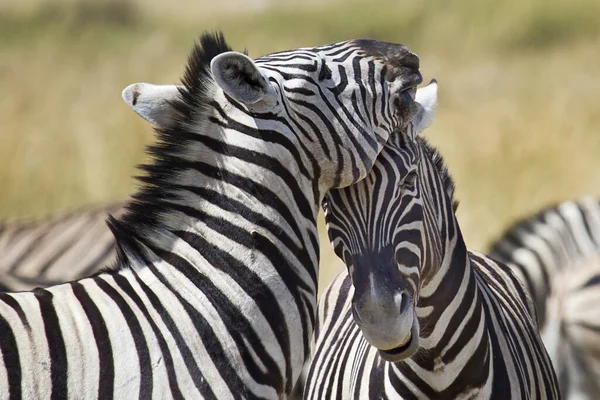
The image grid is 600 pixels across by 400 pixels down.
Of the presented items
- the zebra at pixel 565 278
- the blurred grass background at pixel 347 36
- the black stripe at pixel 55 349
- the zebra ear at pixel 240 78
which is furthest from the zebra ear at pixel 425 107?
the blurred grass background at pixel 347 36

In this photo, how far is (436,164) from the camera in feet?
12.8

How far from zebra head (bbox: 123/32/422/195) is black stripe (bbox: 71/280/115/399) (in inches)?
24.4

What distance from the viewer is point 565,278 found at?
6.21 metres

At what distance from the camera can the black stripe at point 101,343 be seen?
102 inches

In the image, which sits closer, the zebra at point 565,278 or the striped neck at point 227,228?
the striped neck at point 227,228

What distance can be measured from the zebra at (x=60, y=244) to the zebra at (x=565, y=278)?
3.38 m

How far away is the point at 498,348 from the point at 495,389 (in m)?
0.22

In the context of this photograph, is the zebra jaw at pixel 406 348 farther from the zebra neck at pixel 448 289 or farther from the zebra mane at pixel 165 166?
the zebra mane at pixel 165 166

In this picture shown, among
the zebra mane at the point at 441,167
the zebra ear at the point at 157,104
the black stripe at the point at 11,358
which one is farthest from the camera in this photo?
the zebra mane at the point at 441,167

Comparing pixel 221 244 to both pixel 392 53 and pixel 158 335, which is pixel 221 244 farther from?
pixel 392 53

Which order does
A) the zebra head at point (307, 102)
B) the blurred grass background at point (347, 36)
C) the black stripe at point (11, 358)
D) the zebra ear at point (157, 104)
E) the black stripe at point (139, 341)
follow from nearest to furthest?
the black stripe at point (11, 358) → the black stripe at point (139, 341) → the zebra head at point (307, 102) → the zebra ear at point (157, 104) → the blurred grass background at point (347, 36)

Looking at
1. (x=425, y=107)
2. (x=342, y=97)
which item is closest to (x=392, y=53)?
(x=342, y=97)

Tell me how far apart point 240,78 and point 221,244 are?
0.53 metres

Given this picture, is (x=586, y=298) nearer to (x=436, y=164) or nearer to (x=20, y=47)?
(x=436, y=164)
